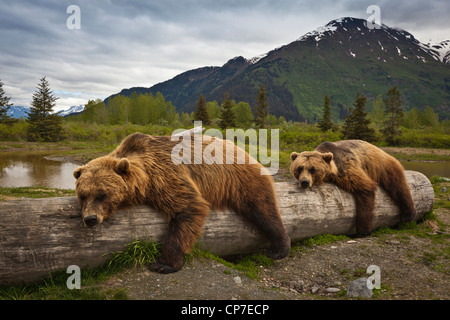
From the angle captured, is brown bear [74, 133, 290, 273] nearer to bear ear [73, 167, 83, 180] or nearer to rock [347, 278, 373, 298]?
bear ear [73, 167, 83, 180]

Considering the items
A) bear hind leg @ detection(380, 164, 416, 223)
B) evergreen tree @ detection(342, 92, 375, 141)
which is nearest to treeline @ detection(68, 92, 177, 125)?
evergreen tree @ detection(342, 92, 375, 141)

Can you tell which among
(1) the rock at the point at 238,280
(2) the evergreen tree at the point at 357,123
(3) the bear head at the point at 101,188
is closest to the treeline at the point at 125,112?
(2) the evergreen tree at the point at 357,123

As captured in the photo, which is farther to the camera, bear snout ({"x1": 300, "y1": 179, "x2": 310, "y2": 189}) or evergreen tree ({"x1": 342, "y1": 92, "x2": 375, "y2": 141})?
evergreen tree ({"x1": 342, "y1": 92, "x2": 375, "y2": 141})

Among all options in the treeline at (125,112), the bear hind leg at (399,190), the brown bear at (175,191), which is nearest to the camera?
the brown bear at (175,191)

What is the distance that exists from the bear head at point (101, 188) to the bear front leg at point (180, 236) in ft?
2.98

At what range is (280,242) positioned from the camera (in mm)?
5570

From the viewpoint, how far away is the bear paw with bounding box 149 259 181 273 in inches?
174

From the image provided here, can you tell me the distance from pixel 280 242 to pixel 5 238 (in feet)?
14.2

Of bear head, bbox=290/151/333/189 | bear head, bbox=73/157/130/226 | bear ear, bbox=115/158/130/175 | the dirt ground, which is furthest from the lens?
bear head, bbox=290/151/333/189

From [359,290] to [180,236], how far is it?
2.76 metres

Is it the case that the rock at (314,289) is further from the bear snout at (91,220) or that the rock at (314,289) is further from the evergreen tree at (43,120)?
the evergreen tree at (43,120)

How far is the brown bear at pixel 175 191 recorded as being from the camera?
173 inches
